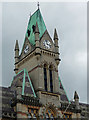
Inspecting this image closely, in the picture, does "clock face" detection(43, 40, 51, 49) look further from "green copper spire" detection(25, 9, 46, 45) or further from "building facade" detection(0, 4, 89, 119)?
"green copper spire" detection(25, 9, 46, 45)

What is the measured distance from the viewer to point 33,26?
58.7 m

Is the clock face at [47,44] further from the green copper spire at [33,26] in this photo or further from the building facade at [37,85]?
the green copper spire at [33,26]

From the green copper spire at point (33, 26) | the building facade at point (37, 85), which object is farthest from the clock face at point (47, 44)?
the green copper spire at point (33, 26)

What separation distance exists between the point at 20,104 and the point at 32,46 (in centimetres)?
1431

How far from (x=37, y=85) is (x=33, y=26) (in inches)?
562

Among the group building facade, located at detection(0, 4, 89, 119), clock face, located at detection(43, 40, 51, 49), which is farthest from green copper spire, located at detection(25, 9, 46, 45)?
clock face, located at detection(43, 40, 51, 49)

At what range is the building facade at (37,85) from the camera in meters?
47.4

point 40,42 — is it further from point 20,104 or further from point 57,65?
point 20,104

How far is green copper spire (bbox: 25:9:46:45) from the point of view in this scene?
190 feet

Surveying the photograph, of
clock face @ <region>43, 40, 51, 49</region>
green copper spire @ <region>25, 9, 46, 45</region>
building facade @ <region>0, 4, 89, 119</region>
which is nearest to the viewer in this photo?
building facade @ <region>0, 4, 89, 119</region>

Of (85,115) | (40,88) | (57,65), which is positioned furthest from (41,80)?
(85,115)

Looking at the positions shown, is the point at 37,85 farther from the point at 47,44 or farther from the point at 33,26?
the point at 33,26

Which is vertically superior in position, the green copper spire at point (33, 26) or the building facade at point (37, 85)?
the green copper spire at point (33, 26)

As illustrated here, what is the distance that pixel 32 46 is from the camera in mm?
55781
